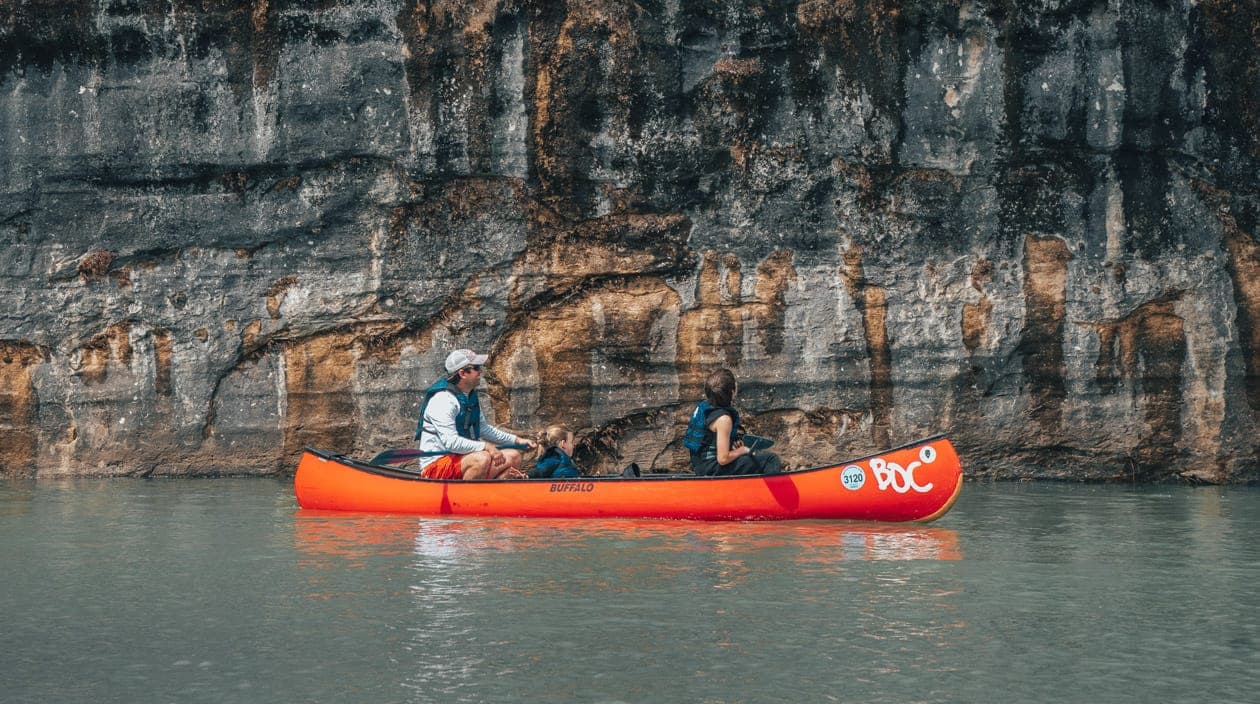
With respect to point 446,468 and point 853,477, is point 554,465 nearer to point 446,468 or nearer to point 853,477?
point 446,468

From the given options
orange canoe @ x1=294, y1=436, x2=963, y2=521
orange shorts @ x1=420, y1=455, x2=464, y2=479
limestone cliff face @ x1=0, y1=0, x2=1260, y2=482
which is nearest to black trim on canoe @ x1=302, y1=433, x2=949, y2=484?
orange canoe @ x1=294, y1=436, x2=963, y2=521

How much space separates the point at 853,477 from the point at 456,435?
9.08 feet

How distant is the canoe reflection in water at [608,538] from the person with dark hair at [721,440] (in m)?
0.44

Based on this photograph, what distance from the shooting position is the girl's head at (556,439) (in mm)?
9727

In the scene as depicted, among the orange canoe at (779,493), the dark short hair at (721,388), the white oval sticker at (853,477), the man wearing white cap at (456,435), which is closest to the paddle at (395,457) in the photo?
the man wearing white cap at (456,435)

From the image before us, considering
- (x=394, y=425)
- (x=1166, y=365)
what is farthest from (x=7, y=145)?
(x=1166, y=365)

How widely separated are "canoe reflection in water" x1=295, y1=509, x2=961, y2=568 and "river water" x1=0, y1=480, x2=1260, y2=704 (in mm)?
39

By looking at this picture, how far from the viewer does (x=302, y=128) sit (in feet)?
41.8

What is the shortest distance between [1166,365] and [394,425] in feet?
22.9

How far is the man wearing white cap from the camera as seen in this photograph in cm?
963

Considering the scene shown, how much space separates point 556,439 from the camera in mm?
9734

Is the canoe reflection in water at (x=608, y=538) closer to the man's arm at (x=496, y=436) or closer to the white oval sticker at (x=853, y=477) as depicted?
the white oval sticker at (x=853, y=477)

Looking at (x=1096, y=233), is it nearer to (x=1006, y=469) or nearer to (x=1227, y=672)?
(x=1006, y=469)

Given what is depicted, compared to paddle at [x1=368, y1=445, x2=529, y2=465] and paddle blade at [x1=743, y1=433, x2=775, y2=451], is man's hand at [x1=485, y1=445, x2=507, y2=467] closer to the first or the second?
paddle at [x1=368, y1=445, x2=529, y2=465]
